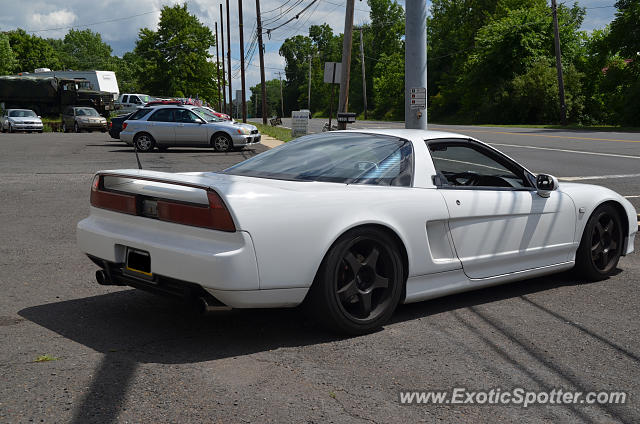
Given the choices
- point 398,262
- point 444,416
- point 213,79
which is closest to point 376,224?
point 398,262

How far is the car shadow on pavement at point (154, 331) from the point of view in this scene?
358 cm

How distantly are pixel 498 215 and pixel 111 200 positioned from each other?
2.69 meters

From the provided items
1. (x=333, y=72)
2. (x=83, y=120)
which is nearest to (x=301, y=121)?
(x=333, y=72)

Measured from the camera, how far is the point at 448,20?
90.7 metres

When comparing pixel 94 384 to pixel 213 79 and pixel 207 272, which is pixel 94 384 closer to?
pixel 207 272

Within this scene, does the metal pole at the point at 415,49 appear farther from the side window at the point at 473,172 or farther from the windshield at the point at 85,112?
the windshield at the point at 85,112

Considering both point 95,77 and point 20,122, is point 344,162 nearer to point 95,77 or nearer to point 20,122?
point 20,122

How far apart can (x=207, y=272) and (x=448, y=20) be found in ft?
302

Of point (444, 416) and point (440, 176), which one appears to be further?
point (440, 176)

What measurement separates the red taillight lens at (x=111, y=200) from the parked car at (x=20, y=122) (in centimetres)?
3695

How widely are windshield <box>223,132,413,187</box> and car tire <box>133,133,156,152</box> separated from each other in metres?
18.3

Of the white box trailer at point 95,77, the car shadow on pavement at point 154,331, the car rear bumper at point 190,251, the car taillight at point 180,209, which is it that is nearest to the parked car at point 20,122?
the white box trailer at point 95,77

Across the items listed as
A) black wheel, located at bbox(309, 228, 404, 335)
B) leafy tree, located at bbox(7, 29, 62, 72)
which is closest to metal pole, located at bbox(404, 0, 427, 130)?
black wheel, located at bbox(309, 228, 404, 335)

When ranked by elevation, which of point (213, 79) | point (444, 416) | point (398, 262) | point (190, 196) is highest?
point (213, 79)
